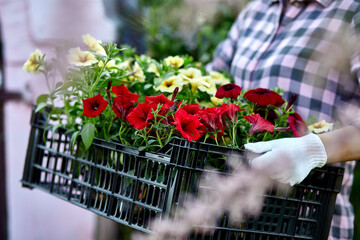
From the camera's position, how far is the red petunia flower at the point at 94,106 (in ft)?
2.85

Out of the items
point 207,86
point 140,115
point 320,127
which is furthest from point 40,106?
point 320,127

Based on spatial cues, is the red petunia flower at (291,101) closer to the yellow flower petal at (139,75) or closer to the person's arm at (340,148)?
the person's arm at (340,148)

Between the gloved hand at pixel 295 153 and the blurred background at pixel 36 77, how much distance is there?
112cm

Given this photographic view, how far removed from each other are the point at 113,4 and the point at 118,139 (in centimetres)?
190

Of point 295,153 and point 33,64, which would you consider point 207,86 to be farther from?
point 33,64

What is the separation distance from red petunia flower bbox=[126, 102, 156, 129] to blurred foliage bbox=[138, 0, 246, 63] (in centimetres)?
148

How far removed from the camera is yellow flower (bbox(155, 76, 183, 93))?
39.4 inches

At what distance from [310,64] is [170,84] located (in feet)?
1.40

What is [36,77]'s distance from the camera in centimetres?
188

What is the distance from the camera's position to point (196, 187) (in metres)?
0.75

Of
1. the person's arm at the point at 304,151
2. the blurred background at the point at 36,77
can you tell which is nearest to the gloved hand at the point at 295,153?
the person's arm at the point at 304,151

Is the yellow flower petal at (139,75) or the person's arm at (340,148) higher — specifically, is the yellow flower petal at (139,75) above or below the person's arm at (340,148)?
above

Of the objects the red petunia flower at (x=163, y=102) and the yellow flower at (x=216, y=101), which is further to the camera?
the yellow flower at (x=216, y=101)

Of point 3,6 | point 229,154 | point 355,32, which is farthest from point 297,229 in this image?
point 3,6
